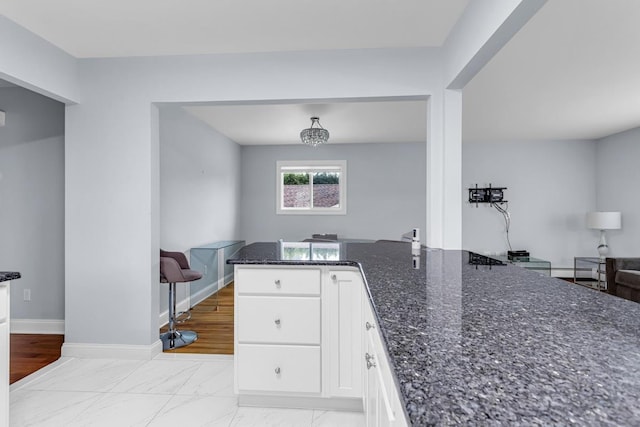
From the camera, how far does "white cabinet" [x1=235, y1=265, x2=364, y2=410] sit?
2027 millimetres

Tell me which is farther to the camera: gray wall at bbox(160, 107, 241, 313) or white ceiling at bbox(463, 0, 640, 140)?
gray wall at bbox(160, 107, 241, 313)

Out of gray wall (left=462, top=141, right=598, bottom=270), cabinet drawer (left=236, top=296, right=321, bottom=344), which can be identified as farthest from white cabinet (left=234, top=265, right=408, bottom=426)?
gray wall (left=462, top=141, right=598, bottom=270)

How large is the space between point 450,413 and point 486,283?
0.95m

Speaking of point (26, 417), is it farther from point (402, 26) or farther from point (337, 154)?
point (337, 154)

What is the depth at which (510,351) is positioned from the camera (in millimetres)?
695

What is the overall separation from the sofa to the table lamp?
1.69 m

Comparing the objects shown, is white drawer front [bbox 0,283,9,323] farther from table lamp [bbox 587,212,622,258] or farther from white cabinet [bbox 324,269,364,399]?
table lamp [bbox 587,212,622,258]

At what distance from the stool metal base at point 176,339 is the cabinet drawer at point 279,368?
1.30 meters

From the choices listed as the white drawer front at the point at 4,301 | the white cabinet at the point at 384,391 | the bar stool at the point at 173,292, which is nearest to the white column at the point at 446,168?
the white cabinet at the point at 384,391

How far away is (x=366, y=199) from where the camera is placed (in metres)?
6.52

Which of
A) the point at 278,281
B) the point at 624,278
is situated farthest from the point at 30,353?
the point at 624,278

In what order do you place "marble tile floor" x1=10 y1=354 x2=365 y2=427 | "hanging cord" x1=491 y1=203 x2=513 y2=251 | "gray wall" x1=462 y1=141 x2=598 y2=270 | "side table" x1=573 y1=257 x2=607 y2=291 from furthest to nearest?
"hanging cord" x1=491 y1=203 x2=513 y2=251 → "gray wall" x1=462 y1=141 x2=598 y2=270 → "side table" x1=573 y1=257 x2=607 y2=291 → "marble tile floor" x1=10 y1=354 x2=365 y2=427

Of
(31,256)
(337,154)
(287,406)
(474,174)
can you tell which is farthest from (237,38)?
(474,174)

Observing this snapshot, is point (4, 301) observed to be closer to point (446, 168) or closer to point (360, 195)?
point (446, 168)
